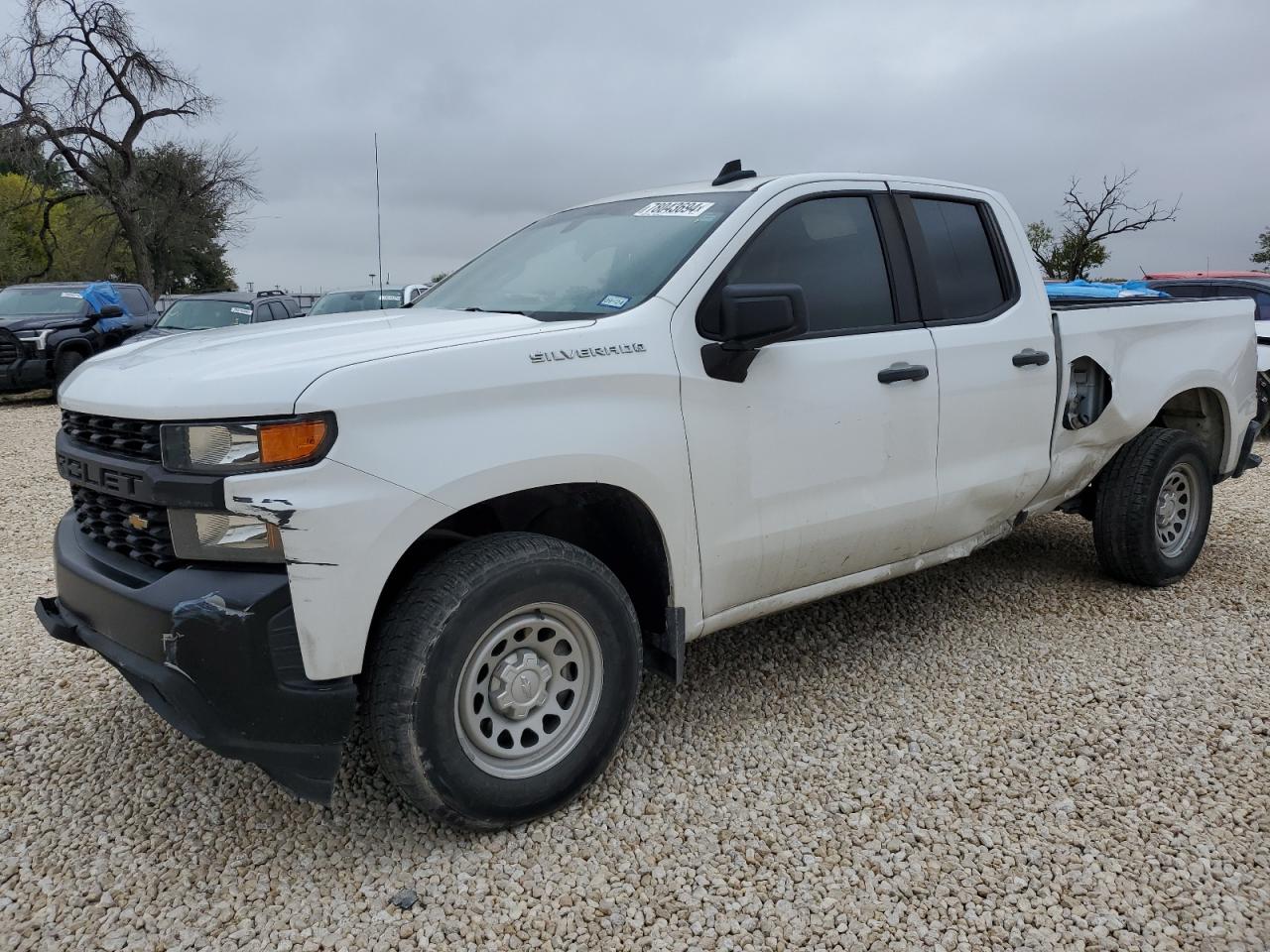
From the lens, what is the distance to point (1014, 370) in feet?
13.0

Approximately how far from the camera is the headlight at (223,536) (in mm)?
2369

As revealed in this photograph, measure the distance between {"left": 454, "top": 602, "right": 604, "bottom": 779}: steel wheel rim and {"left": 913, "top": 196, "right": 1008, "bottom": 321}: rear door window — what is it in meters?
2.03

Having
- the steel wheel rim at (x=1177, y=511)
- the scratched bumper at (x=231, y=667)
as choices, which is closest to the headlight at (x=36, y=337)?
the scratched bumper at (x=231, y=667)

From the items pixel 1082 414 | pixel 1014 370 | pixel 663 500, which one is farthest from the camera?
pixel 1082 414

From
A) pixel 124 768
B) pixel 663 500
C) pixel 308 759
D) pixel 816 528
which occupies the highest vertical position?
pixel 663 500

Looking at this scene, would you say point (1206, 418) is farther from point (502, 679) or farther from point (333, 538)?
point (333, 538)

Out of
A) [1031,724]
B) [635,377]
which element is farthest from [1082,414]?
[635,377]

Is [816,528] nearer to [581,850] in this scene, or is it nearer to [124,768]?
[581,850]

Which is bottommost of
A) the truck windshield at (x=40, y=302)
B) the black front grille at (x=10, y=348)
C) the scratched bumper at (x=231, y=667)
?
the scratched bumper at (x=231, y=667)

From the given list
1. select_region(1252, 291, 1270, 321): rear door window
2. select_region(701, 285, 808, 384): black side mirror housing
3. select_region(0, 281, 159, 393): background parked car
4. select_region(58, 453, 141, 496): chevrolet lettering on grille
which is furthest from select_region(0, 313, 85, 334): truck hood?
select_region(1252, 291, 1270, 321): rear door window

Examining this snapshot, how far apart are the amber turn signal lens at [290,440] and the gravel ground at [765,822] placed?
1.21 meters

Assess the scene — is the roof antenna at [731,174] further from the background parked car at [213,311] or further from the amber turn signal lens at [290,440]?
the background parked car at [213,311]

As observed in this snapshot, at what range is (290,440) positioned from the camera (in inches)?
93.1

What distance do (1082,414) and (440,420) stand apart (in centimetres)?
318
